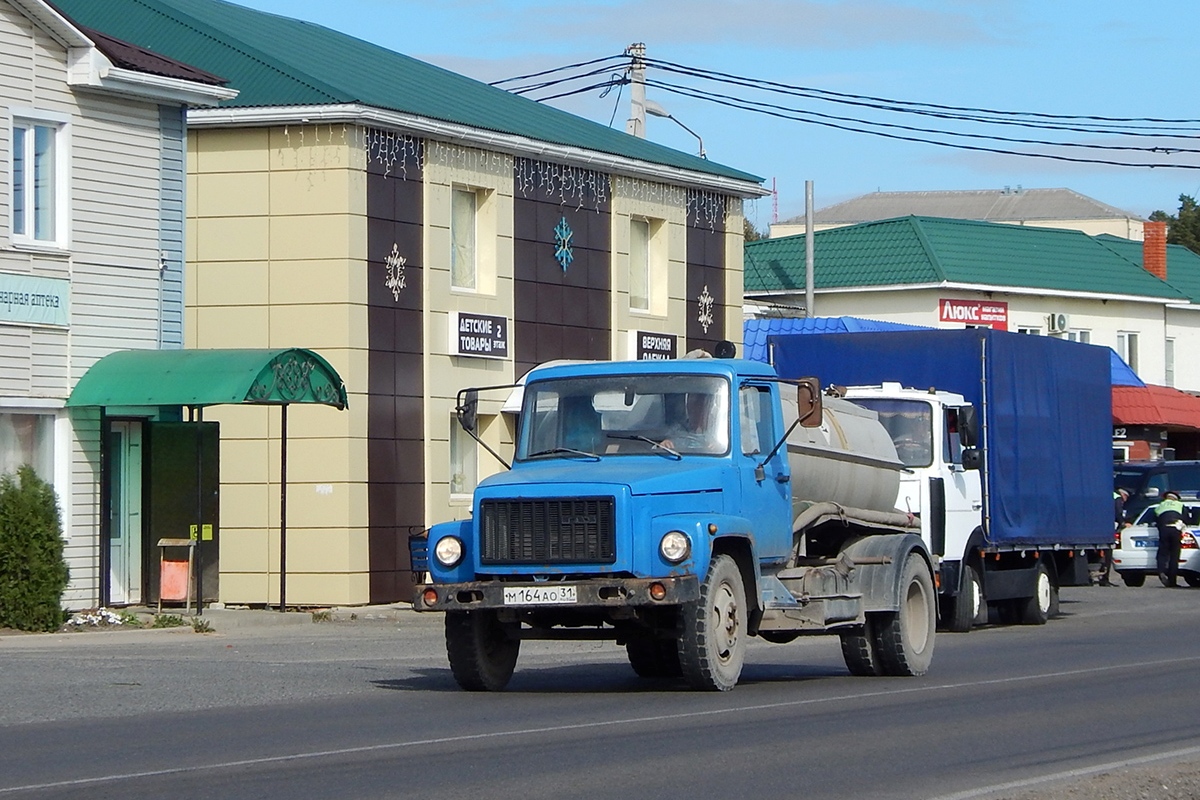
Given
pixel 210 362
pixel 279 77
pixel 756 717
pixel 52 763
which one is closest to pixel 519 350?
pixel 279 77

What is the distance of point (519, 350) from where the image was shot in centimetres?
3044

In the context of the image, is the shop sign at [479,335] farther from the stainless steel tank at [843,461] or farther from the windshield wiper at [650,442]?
the windshield wiper at [650,442]

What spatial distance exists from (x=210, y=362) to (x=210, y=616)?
9.93ft

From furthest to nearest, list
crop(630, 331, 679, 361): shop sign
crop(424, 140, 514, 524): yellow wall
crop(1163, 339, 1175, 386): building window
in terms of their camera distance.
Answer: crop(1163, 339, 1175, 386): building window, crop(630, 331, 679, 361): shop sign, crop(424, 140, 514, 524): yellow wall

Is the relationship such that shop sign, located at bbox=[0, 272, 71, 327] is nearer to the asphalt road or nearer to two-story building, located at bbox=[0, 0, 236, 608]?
two-story building, located at bbox=[0, 0, 236, 608]

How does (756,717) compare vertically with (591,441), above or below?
below

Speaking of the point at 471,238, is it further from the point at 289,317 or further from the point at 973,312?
the point at 973,312

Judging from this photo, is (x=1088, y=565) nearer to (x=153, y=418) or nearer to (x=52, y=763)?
(x=153, y=418)

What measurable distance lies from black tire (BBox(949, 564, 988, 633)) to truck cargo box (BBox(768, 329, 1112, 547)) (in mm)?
523

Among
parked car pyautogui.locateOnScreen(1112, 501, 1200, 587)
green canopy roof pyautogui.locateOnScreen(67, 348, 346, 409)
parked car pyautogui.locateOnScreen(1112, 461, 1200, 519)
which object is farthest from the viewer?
parked car pyautogui.locateOnScreen(1112, 461, 1200, 519)

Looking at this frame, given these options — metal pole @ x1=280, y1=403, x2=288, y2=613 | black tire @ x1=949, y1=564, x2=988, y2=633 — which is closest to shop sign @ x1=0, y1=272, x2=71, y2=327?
metal pole @ x1=280, y1=403, x2=288, y2=613

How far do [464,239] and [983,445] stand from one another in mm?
9015

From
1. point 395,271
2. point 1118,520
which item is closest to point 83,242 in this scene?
point 395,271

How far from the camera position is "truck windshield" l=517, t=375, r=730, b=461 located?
50.2ft
